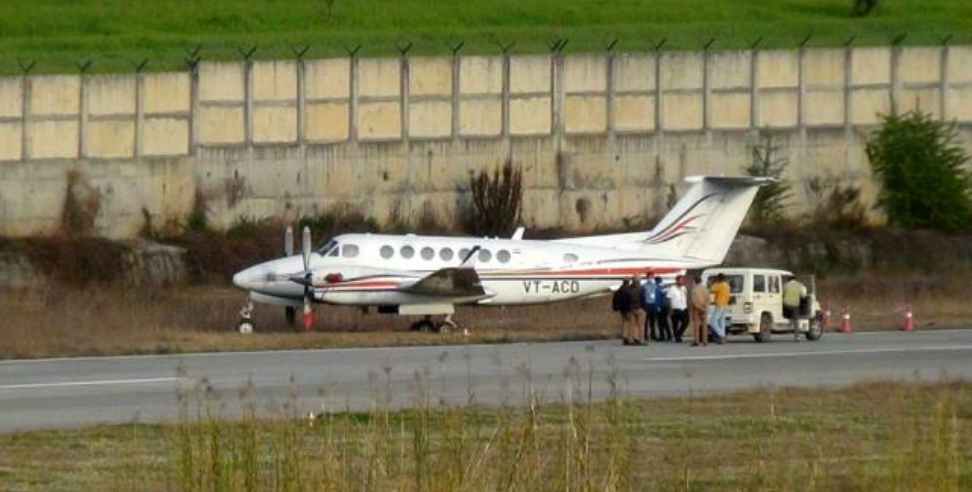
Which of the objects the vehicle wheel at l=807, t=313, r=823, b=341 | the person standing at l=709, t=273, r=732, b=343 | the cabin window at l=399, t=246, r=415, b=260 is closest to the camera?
the person standing at l=709, t=273, r=732, b=343

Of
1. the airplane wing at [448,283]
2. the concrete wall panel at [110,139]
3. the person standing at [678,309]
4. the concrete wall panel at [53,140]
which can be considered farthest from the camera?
the concrete wall panel at [110,139]

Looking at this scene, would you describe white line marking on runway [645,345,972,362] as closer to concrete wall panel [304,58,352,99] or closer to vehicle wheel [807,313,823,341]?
vehicle wheel [807,313,823,341]

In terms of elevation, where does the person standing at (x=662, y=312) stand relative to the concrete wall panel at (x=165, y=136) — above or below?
below

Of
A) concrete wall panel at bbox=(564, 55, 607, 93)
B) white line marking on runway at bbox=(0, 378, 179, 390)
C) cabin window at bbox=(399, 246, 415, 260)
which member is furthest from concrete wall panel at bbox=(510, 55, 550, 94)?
white line marking on runway at bbox=(0, 378, 179, 390)

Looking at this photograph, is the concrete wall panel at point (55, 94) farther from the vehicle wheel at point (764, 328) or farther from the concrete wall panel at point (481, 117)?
the vehicle wheel at point (764, 328)

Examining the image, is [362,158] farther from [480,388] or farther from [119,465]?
[119,465]

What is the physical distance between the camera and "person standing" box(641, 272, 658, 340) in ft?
122

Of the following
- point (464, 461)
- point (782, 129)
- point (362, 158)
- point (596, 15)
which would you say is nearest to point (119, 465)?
point (464, 461)

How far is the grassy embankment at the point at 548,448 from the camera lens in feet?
41.4

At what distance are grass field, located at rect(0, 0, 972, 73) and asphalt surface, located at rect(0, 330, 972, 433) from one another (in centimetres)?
2423

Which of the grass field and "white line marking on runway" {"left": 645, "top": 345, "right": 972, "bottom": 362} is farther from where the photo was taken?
the grass field

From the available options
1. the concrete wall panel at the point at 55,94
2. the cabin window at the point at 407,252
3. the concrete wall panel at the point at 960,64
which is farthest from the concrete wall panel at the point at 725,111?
the concrete wall panel at the point at 55,94

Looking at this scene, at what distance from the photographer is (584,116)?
2164 inches

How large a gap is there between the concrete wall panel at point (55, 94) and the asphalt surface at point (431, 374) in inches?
736
